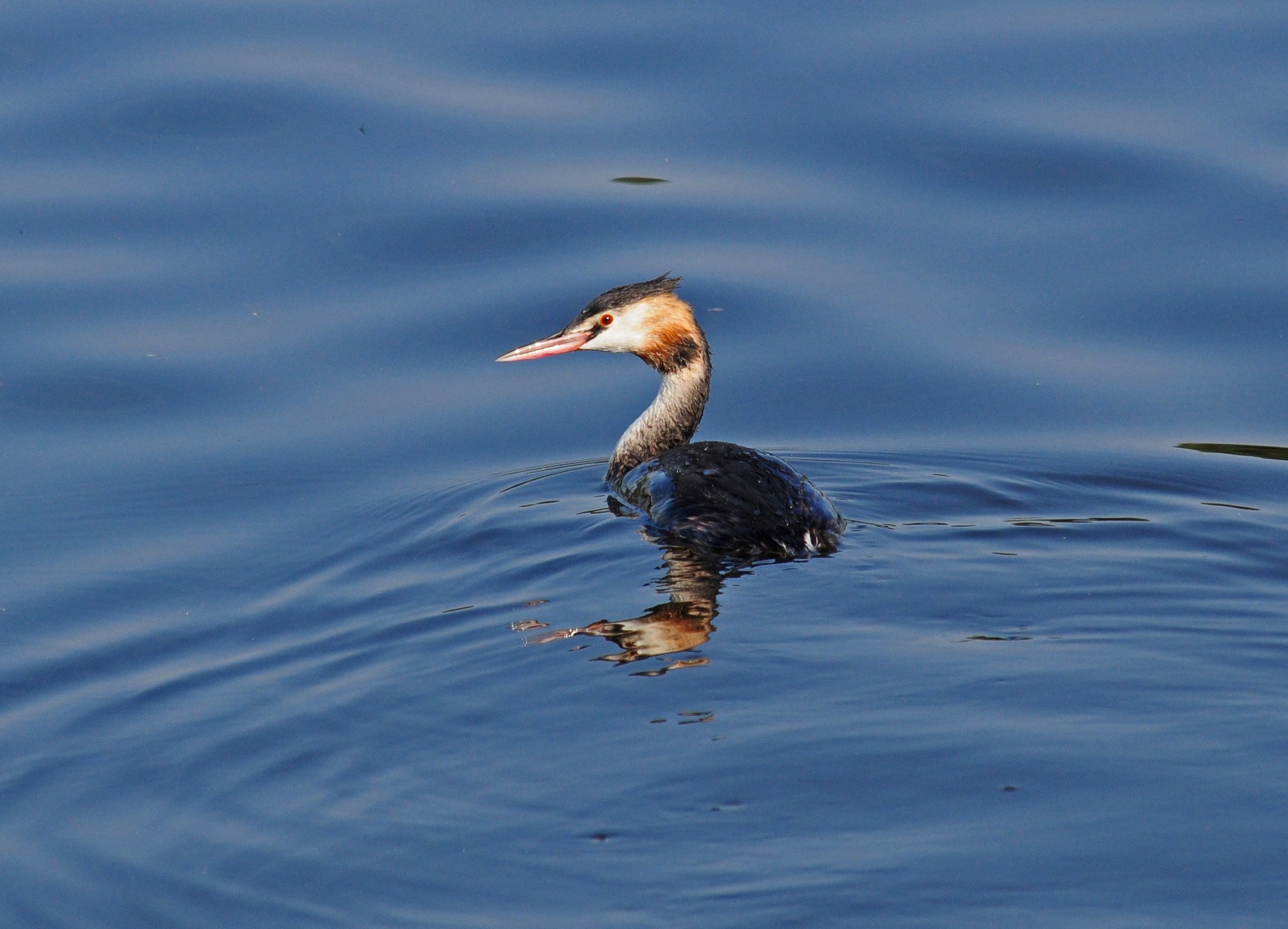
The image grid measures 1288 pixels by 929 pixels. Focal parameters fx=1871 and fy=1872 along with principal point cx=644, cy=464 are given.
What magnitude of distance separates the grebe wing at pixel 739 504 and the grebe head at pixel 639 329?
99 cm

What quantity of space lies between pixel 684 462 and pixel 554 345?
4.37 feet

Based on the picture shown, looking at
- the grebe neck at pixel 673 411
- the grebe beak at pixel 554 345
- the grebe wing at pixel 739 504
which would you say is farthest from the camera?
the grebe beak at pixel 554 345

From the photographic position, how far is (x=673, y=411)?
32.2 ft

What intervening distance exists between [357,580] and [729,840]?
9.51ft

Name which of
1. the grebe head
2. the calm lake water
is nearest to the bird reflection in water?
the calm lake water

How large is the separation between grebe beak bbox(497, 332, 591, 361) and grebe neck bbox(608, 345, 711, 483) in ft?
1.35

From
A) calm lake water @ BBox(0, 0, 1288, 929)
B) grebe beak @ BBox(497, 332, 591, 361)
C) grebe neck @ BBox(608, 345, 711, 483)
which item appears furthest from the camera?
grebe beak @ BBox(497, 332, 591, 361)

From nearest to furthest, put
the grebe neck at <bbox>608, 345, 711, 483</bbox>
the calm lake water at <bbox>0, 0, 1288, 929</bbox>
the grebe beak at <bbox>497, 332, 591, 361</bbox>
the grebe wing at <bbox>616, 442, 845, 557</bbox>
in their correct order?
the calm lake water at <bbox>0, 0, 1288, 929</bbox> < the grebe wing at <bbox>616, 442, 845, 557</bbox> < the grebe neck at <bbox>608, 345, 711, 483</bbox> < the grebe beak at <bbox>497, 332, 591, 361</bbox>

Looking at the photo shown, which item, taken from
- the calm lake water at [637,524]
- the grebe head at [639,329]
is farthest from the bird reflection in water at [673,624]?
the grebe head at [639,329]

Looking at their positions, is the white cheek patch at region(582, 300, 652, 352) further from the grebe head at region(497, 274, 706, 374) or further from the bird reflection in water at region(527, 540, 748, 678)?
the bird reflection in water at region(527, 540, 748, 678)

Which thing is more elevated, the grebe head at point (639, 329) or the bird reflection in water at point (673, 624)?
the grebe head at point (639, 329)

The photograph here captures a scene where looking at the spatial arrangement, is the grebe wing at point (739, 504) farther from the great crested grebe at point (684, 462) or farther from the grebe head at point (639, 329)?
the grebe head at point (639, 329)

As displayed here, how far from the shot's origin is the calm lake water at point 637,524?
574 cm

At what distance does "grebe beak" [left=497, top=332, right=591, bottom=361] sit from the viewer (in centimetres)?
982
